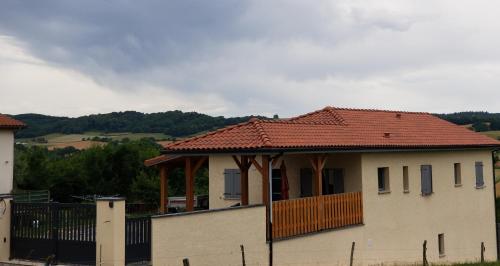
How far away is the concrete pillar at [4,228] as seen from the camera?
15328 mm

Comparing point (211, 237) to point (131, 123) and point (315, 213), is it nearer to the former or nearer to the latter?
point (315, 213)

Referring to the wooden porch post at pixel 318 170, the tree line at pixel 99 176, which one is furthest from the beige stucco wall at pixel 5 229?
the tree line at pixel 99 176

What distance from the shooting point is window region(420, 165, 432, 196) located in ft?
69.2

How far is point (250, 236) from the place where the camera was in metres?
14.2

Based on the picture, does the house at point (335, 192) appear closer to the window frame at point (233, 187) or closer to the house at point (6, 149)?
the window frame at point (233, 187)

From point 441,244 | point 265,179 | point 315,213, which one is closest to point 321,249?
point 315,213

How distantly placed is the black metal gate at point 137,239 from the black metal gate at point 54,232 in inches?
38.0

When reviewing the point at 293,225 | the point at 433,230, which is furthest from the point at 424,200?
the point at 293,225

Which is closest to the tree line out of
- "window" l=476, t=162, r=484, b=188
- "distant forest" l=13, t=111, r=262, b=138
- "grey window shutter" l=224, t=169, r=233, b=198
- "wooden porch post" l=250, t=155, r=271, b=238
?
"grey window shutter" l=224, t=169, r=233, b=198

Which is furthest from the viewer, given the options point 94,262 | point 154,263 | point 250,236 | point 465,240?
point 465,240

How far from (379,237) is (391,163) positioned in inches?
103

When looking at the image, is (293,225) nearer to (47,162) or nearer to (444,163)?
(444,163)

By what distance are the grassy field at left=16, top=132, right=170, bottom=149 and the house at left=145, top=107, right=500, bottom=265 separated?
5917cm

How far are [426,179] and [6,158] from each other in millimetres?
17484
